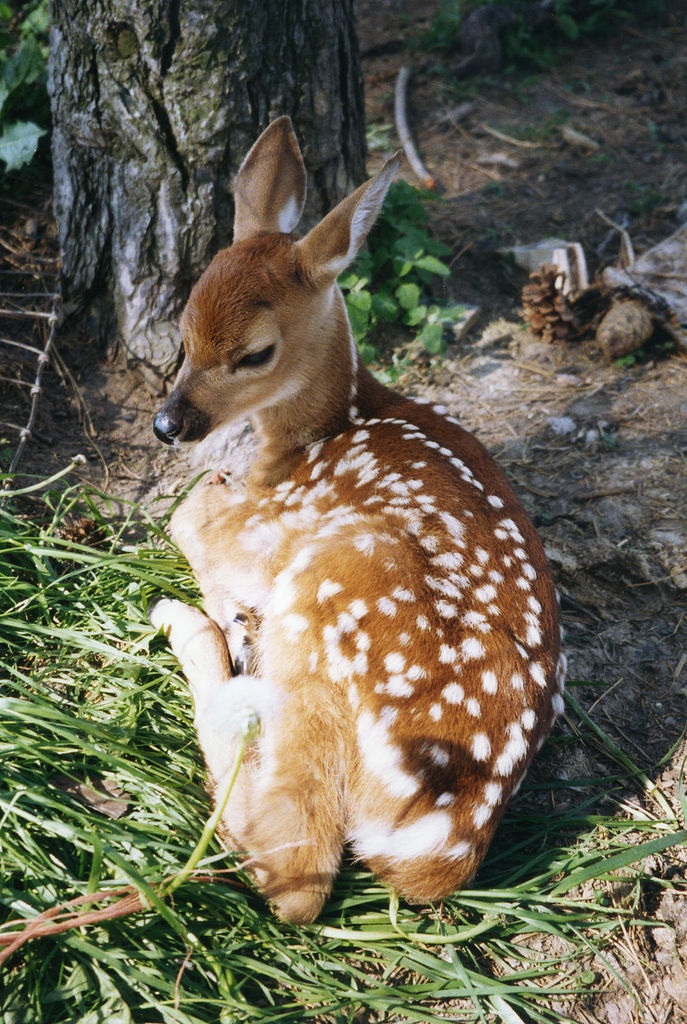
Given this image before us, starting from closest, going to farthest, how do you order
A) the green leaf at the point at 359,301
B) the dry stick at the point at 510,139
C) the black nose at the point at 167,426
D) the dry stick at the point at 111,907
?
the dry stick at the point at 111,907, the black nose at the point at 167,426, the green leaf at the point at 359,301, the dry stick at the point at 510,139

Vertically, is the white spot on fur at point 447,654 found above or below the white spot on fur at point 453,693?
above

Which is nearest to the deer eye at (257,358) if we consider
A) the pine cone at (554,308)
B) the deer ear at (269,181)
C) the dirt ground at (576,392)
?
the deer ear at (269,181)

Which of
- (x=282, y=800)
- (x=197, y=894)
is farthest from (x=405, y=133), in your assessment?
(x=197, y=894)

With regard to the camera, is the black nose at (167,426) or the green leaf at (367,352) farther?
the green leaf at (367,352)

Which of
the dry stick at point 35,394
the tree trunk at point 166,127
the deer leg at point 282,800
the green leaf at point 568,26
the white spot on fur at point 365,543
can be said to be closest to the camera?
the deer leg at point 282,800

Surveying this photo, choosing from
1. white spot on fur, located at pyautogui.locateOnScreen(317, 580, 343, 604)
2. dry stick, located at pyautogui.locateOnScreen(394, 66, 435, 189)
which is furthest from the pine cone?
white spot on fur, located at pyautogui.locateOnScreen(317, 580, 343, 604)

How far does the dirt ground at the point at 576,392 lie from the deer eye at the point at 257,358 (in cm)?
80

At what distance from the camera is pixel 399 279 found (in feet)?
13.4

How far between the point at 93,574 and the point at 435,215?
3031mm

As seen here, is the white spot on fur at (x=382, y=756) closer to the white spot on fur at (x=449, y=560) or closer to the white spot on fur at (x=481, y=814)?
the white spot on fur at (x=481, y=814)

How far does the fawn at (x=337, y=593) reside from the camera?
1.98 meters

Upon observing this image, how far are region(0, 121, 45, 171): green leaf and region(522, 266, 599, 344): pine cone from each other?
7.44 feet

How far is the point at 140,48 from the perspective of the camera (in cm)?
313

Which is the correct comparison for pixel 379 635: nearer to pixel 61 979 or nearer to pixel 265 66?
pixel 61 979
